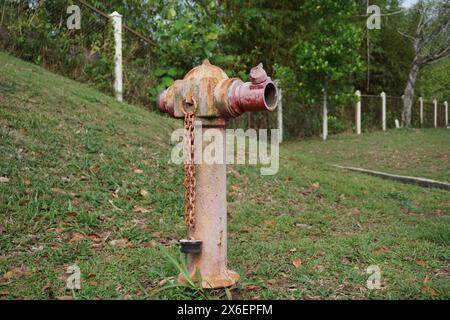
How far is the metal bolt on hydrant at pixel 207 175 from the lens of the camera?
294cm

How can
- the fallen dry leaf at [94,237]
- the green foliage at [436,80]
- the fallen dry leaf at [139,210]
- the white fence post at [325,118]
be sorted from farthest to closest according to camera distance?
the green foliage at [436,80] < the white fence post at [325,118] < the fallen dry leaf at [139,210] < the fallen dry leaf at [94,237]

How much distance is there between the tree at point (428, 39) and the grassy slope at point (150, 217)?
1748 centimetres

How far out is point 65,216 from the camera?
15.1ft

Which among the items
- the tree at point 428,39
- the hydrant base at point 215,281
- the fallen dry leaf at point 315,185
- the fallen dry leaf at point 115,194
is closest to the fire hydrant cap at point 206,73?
the hydrant base at point 215,281

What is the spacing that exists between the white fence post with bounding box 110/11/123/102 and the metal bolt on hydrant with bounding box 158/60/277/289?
25.7ft

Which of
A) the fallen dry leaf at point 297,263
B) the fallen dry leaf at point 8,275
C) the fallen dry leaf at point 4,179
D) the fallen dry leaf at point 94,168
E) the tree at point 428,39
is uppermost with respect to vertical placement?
the tree at point 428,39

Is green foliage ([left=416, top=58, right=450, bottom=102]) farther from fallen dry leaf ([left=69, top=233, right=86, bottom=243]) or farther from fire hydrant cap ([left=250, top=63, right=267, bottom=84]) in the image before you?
fire hydrant cap ([left=250, top=63, right=267, bottom=84])

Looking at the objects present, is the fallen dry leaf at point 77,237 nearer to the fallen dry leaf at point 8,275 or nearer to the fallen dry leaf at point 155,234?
the fallen dry leaf at point 155,234

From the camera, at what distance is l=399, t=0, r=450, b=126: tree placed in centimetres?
2350

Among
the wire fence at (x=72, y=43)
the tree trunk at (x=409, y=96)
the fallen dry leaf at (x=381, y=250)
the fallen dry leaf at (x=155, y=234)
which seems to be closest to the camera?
the fallen dry leaf at (x=381, y=250)

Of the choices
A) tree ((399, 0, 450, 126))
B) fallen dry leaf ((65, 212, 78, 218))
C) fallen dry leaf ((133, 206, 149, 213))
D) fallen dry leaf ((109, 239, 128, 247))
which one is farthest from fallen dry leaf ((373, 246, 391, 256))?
tree ((399, 0, 450, 126))
